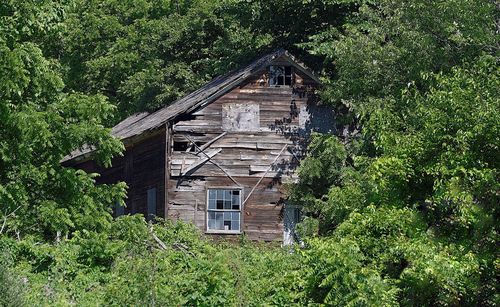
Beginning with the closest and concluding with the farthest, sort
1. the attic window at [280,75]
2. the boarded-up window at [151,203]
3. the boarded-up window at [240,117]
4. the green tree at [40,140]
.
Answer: the green tree at [40,140]
the boarded-up window at [240,117]
the attic window at [280,75]
the boarded-up window at [151,203]

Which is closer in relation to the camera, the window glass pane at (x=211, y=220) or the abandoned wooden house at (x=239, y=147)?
the window glass pane at (x=211, y=220)

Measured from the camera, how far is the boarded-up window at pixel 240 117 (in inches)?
1331

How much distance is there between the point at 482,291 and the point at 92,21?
114 feet

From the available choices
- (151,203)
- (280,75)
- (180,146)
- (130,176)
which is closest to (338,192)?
(180,146)

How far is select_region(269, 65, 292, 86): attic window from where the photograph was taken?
112 ft

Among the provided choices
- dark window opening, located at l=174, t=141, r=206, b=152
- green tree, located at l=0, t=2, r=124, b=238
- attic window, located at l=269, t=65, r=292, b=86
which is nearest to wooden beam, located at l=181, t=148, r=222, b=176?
dark window opening, located at l=174, t=141, r=206, b=152

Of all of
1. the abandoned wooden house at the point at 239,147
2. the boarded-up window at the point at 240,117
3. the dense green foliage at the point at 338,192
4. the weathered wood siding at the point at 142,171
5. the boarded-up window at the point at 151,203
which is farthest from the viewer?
the boarded-up window at the point at 151,203

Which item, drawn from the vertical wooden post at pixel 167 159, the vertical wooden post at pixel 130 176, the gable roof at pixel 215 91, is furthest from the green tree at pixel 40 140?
the vertical wooden post at pixel 130 176

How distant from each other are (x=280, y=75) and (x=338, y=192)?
8.34m

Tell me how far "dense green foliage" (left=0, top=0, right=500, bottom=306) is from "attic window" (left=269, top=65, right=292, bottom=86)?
0.97 metres

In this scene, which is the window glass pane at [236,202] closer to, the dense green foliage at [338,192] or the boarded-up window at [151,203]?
the dense green foliage at [338,192]

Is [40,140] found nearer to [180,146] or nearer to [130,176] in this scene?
[180,146]

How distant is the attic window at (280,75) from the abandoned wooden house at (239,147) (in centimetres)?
3

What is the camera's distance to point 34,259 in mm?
23094
